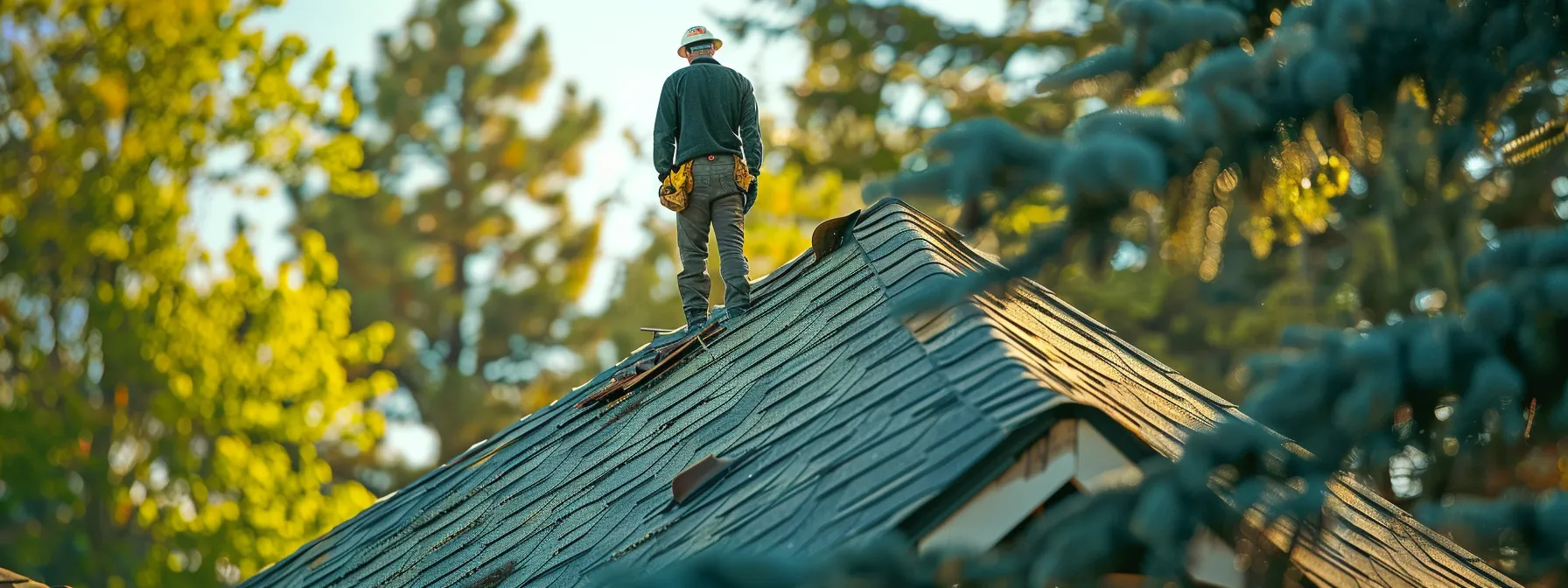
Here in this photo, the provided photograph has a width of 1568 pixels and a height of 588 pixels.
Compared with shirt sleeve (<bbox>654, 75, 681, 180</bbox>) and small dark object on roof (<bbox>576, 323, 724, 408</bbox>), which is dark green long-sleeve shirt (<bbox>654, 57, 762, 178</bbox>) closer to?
shirt sleeve (<bbox>654, 75, 681, 180</bbox>)

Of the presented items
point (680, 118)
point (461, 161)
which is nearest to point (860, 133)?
point (461, 161)

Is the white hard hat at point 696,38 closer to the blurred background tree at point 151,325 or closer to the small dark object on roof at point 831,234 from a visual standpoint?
the small dark object on roof at point 831,234

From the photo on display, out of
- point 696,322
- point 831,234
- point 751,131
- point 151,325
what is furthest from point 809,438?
point 151,325

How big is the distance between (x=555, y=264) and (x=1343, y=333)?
106 ft

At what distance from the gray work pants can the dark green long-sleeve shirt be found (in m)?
0.09

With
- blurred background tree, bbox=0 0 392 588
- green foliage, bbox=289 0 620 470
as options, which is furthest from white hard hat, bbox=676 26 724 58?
green foliage, bbox=289 0 620 470

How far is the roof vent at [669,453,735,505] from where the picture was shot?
4996 millimetres

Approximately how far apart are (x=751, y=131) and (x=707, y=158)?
12.2 inches

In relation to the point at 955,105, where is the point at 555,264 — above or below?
above

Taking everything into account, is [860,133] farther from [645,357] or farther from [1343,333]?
[1343,333]

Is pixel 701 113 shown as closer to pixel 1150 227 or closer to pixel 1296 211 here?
pixel 1296 211

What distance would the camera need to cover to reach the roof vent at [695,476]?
16.4 feet

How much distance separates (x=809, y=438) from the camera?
481 centimetres

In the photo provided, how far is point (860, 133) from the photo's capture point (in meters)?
25.0
